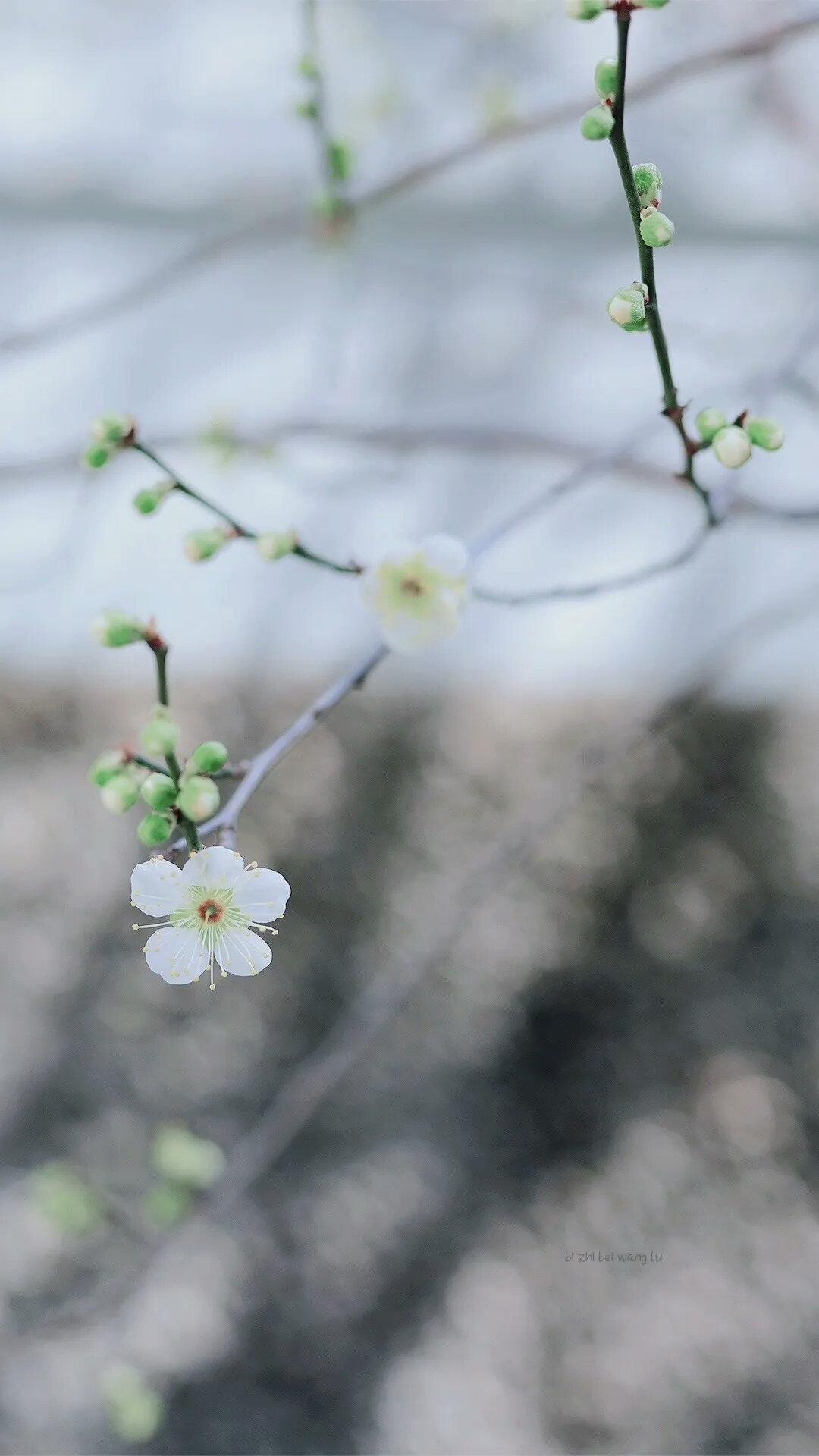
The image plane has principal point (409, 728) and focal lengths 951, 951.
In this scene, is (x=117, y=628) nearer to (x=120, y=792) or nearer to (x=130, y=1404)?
(x=120, y=792)

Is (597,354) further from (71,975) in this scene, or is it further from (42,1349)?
(42,1349)

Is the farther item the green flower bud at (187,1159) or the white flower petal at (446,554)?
the green flower bud at (187,1159)

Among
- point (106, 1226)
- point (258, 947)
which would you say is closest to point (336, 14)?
point (258, 947)

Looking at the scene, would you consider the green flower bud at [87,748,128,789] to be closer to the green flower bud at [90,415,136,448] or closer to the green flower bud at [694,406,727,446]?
the green flower bud at [90,415,136,448]

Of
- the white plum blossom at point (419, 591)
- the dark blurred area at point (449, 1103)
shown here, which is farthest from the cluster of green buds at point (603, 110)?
the dark blurred area at point (449, 1103)

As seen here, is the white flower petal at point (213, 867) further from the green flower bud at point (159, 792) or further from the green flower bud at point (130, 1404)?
the green flower bud at point (130, 1404)

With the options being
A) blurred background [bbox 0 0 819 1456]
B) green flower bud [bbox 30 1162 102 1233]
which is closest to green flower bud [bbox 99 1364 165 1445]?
blurred background [bbox 0 0 819 1456]

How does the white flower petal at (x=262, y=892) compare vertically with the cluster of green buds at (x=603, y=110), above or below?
below
